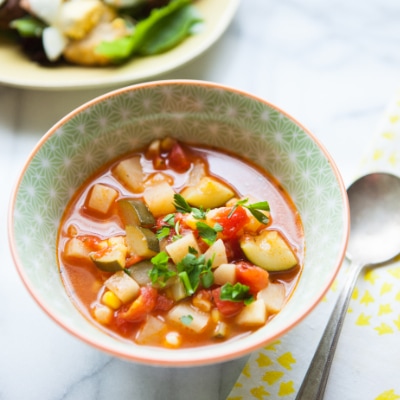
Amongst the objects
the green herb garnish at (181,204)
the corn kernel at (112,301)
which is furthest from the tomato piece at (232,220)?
the corn kernel at (112,301)

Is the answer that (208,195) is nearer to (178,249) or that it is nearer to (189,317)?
(178,249)

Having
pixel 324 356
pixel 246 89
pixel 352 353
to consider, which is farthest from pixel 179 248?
pixel 246 89

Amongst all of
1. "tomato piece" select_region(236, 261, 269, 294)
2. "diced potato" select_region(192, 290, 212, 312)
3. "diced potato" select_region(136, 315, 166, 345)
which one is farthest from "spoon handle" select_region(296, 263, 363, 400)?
"diced potato" select_region(136, 315, 166, 345)

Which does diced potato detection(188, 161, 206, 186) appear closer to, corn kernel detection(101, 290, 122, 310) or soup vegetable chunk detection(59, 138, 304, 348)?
soup vegetable chunk detection(59, 138, 304, 348)

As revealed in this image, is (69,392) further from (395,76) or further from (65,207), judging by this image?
(395,76)

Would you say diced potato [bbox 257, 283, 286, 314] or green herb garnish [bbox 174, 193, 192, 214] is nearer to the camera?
diced potato [bbox 257, 283, 286, 314]
